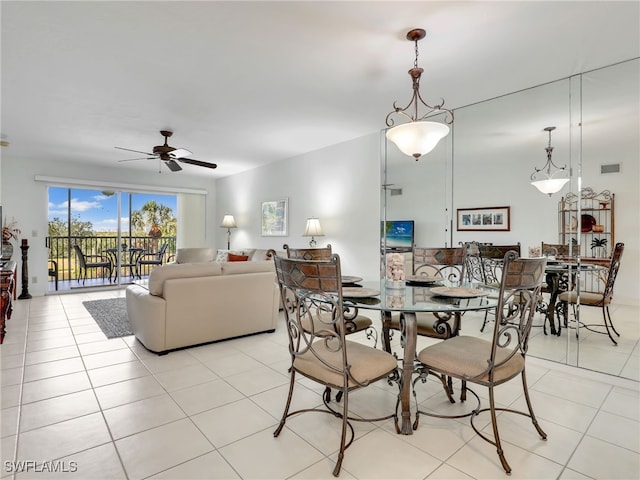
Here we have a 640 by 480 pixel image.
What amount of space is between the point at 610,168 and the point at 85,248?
802 centimetres

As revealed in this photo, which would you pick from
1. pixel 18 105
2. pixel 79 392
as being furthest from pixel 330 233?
pixel 18 105

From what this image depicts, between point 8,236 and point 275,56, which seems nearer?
point 275,56

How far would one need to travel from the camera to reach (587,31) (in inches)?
87.5

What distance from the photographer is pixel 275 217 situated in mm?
6199

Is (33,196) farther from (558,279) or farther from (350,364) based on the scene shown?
(558,279)

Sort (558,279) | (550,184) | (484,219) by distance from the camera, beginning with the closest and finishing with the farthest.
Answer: (550,184)
(558,279)
(484,219)

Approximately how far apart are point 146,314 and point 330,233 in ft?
9.19

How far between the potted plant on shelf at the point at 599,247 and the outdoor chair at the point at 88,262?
771 centimetres

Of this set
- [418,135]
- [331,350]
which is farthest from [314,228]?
[331,350]

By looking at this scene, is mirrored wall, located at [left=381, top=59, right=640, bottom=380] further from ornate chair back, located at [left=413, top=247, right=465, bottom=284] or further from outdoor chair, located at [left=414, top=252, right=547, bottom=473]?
outdoor chair, located at [left=414, top=252, right=547, bottom=473]

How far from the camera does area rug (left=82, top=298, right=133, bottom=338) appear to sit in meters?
3.78

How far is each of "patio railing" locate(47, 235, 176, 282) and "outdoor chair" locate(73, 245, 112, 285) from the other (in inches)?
2.0

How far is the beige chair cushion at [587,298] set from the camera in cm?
283

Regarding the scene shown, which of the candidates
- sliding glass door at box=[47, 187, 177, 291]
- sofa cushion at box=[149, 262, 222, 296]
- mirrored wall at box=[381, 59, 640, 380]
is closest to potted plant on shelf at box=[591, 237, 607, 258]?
mirrored wall at box=[381, 59, 640, 380]
